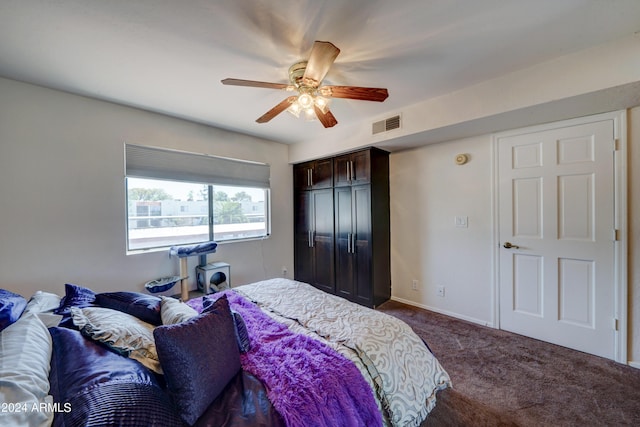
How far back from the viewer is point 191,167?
316cm

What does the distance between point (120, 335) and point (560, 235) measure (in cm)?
338

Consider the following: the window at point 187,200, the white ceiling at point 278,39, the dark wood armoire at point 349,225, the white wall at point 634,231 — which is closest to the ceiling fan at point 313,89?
the white ceiling at point 278,39

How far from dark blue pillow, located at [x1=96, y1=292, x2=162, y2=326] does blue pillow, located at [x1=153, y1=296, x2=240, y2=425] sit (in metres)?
0.53

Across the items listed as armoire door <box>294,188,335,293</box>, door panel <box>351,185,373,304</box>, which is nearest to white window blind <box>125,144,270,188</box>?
armoire door <box>294,188,335,293</box>

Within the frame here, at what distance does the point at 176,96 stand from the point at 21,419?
2.53m

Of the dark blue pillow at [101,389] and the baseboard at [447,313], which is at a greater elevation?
the dark blue pillow at [101,389]

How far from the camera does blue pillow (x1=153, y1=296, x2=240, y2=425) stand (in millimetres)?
897

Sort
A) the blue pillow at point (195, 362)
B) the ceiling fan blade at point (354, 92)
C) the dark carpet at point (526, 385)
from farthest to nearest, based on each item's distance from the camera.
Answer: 1. the ceiling fan blade at point (354, 92)
2. the dark carpet at point (526, 385)
3. the blue pillow at point (195, 362)

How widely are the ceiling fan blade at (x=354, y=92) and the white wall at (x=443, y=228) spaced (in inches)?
63.3

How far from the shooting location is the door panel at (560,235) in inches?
83.3

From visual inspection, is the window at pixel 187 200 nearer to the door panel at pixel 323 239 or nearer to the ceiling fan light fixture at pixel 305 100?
the door panel at pixel 323 239

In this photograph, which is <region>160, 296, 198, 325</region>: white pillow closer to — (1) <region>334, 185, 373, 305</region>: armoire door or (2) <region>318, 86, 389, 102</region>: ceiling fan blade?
(2) <region>318, 86, 389, 102</region>: ceiling fan blade

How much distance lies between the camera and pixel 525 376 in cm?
192

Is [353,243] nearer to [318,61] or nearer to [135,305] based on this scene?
[318,61]
